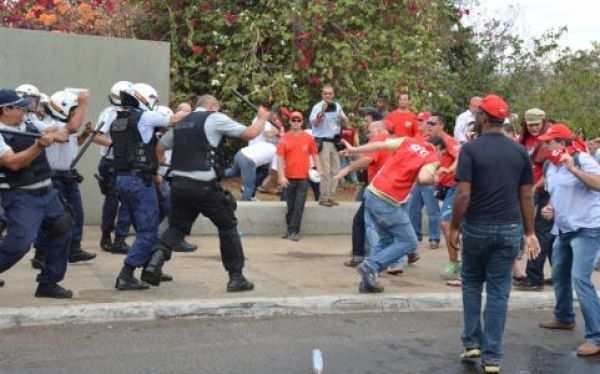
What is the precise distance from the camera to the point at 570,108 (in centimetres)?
2056

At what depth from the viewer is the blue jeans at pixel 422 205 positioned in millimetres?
11141

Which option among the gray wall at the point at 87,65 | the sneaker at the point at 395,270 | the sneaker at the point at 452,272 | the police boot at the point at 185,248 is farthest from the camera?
the gray wall at the point at 87,65

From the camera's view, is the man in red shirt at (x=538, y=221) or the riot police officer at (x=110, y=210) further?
the riot police officer at (x=110, y=210)

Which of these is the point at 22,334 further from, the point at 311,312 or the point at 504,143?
the point at 504,143

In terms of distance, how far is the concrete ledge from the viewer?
12.0 metres

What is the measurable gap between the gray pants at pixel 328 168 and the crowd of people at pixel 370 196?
217 centimetres

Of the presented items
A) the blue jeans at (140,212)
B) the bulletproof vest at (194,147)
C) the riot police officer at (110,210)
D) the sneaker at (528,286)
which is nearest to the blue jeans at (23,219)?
the blue jeans at (140,212)

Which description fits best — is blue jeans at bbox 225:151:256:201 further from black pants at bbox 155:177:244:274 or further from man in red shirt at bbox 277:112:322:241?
black pants at bbox 155:177:244:274

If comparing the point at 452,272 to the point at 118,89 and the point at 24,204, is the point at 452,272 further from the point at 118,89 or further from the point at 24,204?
the point at 24,204

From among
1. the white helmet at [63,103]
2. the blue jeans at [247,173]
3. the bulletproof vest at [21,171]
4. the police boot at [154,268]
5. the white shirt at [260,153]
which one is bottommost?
the police boot at [154,268]

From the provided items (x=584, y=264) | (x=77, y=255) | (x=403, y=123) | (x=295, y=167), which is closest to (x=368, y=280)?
(x=584, y=264)

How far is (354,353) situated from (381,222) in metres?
2.11

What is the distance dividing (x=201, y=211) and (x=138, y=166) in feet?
2.59

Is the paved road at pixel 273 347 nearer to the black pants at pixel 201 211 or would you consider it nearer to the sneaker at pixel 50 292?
the sneaker at pixel 50 292
